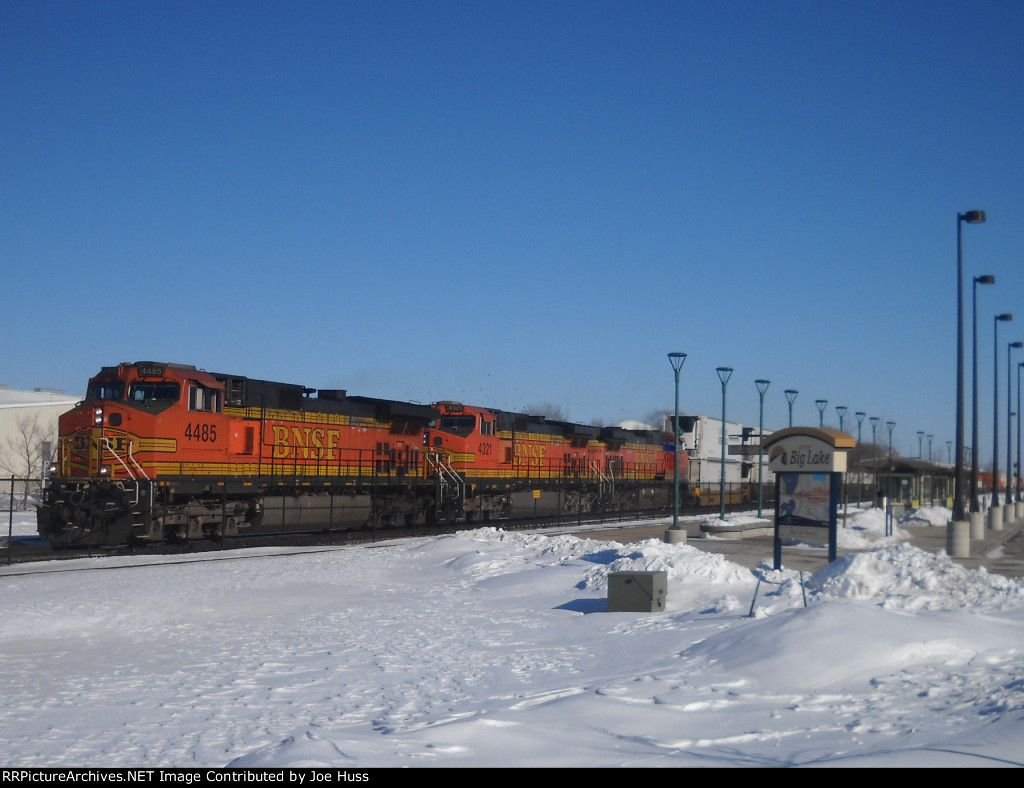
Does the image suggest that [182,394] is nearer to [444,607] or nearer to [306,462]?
[306,462]

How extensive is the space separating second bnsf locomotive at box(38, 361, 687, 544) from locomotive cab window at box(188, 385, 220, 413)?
0.03m

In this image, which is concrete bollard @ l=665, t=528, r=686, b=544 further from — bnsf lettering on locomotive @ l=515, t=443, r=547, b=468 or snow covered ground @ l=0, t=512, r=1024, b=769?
bnsf lettering on locomotive @ l=515, t=443, r=547, b=468

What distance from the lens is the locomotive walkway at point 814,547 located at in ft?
67.6

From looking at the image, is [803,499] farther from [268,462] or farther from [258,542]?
[268,462]

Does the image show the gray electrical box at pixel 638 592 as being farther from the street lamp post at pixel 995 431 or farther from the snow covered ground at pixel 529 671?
the street lamp post at pixel 995 431

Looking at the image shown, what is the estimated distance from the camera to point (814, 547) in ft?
81.8

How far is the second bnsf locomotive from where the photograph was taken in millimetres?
21953

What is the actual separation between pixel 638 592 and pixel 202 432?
1386 centimetres

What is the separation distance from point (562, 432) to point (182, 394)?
73.0 ft

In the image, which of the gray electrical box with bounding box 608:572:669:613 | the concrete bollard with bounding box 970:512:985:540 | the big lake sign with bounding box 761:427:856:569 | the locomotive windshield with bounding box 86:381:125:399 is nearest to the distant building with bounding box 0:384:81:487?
the locomotive windshield with bounding box 86:381:125:399

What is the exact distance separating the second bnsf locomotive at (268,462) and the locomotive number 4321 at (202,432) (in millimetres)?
42

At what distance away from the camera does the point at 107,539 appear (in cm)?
2181
